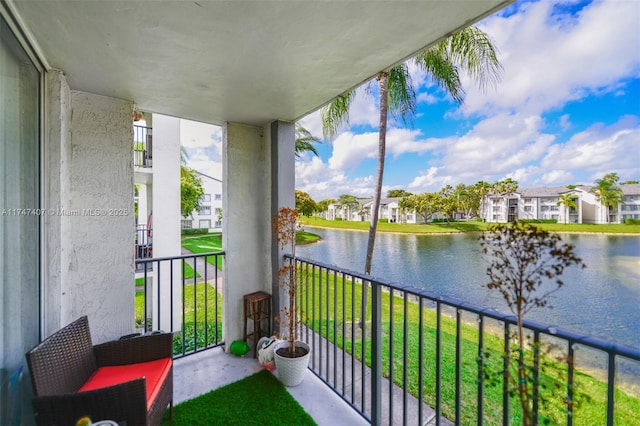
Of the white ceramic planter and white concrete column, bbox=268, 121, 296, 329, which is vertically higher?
white concrete column, bbox=268, 121, 296, 329

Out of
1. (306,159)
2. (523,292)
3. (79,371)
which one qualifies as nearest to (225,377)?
(79,371)

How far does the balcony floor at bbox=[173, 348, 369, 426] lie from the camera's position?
7.24ft

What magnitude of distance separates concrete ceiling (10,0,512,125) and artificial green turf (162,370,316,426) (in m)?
2.76

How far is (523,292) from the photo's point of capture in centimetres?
108

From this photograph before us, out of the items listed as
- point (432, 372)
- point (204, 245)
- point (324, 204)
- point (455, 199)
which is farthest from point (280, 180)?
point (204, 245)

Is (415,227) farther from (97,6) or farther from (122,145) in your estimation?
(97,6)

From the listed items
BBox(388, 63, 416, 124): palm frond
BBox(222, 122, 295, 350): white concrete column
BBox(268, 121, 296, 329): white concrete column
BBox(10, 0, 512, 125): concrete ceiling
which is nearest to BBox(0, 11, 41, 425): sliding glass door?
BBox(10, 0, 512, 125): concrete ceiling

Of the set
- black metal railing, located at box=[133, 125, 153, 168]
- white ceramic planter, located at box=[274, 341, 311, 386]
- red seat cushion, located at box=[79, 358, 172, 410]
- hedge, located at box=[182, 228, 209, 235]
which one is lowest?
hedge, located at box=[182, 228, 209, 235]

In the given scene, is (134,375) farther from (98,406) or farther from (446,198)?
(446,198)

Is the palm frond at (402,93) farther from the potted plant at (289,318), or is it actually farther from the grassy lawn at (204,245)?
the grassy lawn at (204,245)

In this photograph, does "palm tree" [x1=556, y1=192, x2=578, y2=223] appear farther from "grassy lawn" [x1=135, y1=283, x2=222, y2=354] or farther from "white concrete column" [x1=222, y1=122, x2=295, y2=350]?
"grassy lawn" [x1=135, y1=283, x2=222, y2=354]

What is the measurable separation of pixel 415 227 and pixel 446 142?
3794 millimetres

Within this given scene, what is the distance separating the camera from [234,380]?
269 cm

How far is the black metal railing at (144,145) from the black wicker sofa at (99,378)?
5485mm
